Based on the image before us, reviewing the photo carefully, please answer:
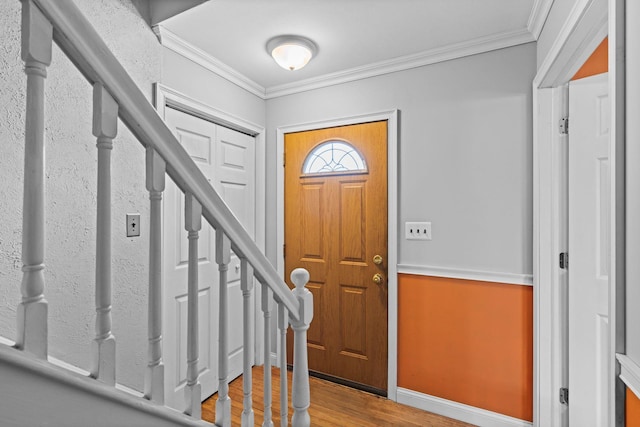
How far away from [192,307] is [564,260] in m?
1.82

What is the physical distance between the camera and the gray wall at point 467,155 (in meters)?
1.97

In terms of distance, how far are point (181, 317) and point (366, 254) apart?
1271mm

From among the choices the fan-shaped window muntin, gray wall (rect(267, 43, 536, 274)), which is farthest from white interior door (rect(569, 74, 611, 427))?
the fan-shaped window muntin

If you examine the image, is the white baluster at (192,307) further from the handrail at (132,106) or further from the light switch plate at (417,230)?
the light switch plate at (417,230)

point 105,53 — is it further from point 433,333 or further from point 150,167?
point 433,333

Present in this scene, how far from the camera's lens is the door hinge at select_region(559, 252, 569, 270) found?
69.2 inches

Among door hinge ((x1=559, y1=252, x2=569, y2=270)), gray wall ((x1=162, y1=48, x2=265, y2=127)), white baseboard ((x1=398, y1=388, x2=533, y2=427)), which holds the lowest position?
white baseboard ((x1=398, y1=388, x2=533, y2=427))

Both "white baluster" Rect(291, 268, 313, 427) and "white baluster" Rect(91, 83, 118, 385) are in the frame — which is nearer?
"white baluster" Rect(91, 83, 118, 385)

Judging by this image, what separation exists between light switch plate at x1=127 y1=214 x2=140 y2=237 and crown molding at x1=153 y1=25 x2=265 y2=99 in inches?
38.4

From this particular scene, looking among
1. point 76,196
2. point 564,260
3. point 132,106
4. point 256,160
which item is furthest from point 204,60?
point 564,260

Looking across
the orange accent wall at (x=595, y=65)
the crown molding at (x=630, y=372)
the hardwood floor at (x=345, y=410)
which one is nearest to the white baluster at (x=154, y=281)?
the crown molding at (x=630, y=372)

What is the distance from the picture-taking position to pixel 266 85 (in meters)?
2.71

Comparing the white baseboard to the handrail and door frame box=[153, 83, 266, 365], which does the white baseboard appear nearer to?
door frame box=[153, 83, 266, 365]

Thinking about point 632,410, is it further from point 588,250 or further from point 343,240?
point 343,240
